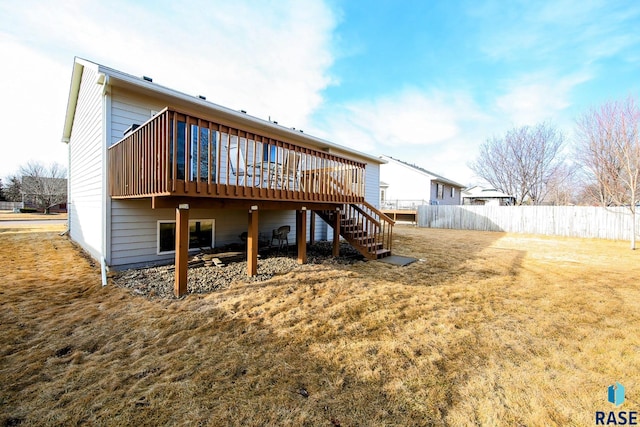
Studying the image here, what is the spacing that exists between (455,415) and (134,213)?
7.13 m

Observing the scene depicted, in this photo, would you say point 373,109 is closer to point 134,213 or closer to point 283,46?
point 283,46

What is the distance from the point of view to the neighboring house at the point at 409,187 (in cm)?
2317

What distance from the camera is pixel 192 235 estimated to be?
7574 millimetres

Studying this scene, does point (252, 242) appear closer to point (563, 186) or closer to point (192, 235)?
point (192, 235)

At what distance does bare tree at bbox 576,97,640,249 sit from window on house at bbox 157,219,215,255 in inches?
620

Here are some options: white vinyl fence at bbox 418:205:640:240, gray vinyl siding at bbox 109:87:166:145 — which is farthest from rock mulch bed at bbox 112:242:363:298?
white vinyl fence at bbox 418:205:640:240

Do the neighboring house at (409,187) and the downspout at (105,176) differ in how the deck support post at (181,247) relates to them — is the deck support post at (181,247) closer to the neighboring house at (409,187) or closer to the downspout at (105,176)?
the downspout at (105,176)

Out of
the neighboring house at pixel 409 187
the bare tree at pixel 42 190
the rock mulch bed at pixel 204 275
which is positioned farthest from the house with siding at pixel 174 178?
the bare tree at pixel 42 190

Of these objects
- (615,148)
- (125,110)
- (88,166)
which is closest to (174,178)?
(125,110)

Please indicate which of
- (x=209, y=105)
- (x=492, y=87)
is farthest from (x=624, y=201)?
(x=209, y=105)

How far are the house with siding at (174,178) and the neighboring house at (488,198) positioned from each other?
2323cm

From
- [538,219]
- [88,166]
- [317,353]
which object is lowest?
[317,353]

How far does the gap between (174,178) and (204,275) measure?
2.35m

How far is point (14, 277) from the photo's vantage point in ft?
17.9
